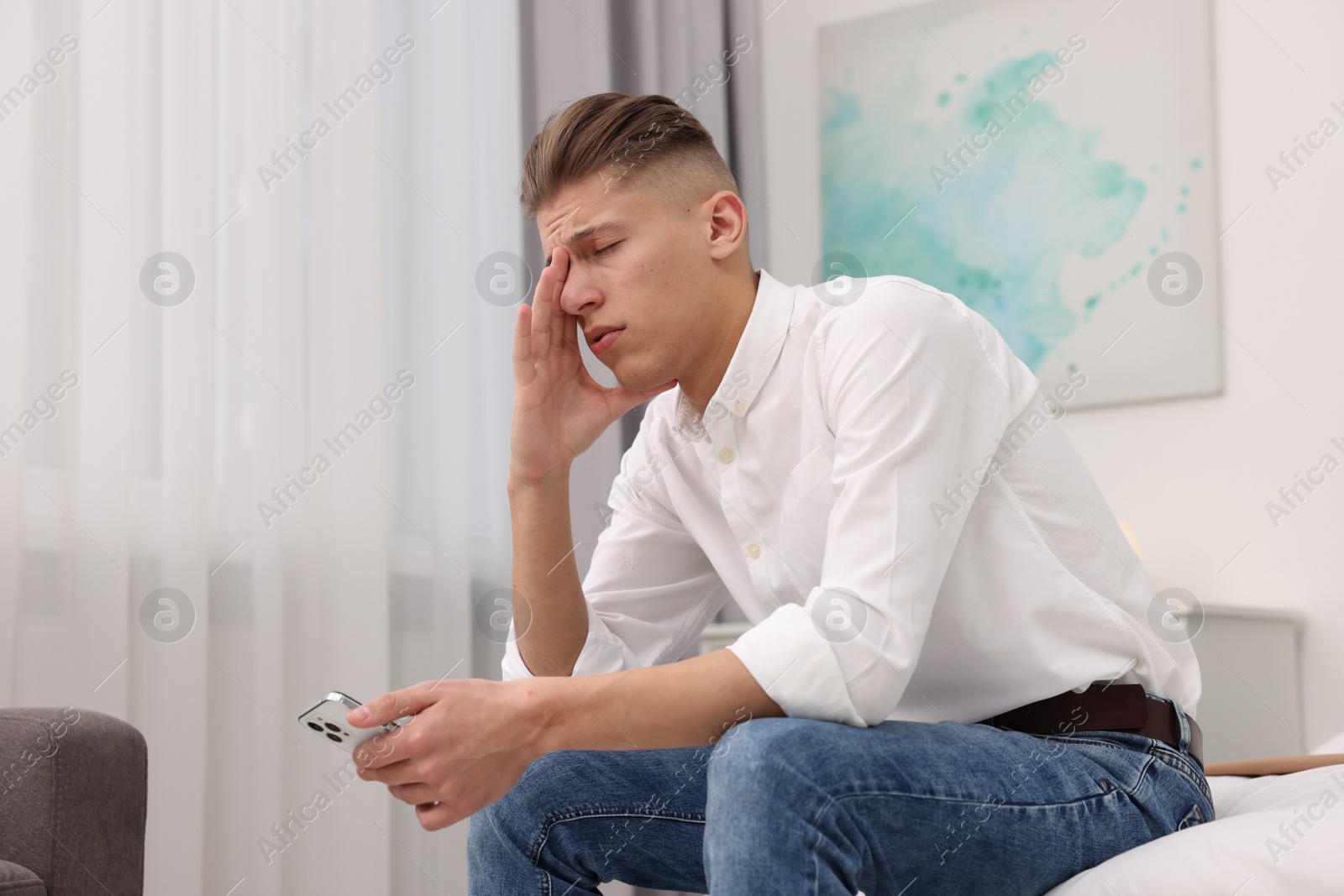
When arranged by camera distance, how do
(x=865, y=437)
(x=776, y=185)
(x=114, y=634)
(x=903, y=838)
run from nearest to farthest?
(x=903, y=838) → (x=865, y=437) → (x=114, y=634) → (x=776, y=185)

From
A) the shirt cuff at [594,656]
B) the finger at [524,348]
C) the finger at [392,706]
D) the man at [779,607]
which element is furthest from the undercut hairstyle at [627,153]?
the finger at [392,706]

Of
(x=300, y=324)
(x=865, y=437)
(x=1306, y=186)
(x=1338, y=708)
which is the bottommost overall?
(x=1338, y=708)

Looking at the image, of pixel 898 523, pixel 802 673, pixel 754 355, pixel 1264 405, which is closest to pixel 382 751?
pixel 802 673

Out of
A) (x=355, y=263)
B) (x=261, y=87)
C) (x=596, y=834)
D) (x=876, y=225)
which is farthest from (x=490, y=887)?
(x=876, y=225)

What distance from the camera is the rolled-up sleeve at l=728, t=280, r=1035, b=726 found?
34.5 inches

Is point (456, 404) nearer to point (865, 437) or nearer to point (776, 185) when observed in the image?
point (776, 185)

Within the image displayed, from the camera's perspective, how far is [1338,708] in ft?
6.77

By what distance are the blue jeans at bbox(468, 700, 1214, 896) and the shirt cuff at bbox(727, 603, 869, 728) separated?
0.03m

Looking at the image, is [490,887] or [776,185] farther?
[776,185]

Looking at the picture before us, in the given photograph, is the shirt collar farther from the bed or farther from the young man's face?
the bed

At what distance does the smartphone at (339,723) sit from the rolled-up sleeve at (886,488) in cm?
29

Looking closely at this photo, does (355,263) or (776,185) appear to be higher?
(776,185)

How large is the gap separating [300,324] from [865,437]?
1.21m

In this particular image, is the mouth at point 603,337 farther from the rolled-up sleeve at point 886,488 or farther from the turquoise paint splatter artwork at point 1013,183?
the turquoise paint splatter artwork at point 1013,183
